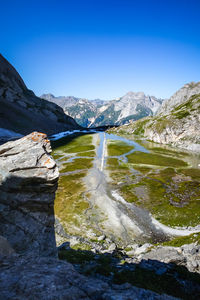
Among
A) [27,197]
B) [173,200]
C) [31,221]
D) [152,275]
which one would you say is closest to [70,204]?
[173,200]

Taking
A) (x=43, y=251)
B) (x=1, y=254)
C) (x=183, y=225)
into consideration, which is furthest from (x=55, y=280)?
(x=183, y=225)

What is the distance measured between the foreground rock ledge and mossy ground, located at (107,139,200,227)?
2702 cm

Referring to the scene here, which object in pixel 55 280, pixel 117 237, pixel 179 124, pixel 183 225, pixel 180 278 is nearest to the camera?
pixel 55 280

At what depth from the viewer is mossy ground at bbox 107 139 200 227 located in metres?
36.0

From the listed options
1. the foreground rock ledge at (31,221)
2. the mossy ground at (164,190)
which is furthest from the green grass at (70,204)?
the foreground rock ledge at (31,221)

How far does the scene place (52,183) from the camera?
50.2 feet

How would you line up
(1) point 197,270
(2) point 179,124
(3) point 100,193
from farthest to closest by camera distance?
Answer: (2) point 179,124 < (3) point 100,193 < (1) point 197,270

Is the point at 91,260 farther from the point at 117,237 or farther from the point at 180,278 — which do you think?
the point at 117,237

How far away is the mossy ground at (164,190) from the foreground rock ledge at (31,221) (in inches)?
1064

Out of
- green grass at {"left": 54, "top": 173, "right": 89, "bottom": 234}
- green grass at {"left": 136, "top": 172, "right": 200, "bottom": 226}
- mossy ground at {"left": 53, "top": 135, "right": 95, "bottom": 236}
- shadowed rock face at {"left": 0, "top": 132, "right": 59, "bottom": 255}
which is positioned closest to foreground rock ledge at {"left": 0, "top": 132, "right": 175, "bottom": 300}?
shadowed rock face at {"left": 0, "top": 132, "right": 59, "bottom": 255}

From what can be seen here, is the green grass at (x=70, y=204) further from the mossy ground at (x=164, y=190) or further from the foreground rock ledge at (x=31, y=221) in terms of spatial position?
the foreground rock ledge at (x=31, y=221)

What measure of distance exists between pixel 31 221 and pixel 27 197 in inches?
85.6

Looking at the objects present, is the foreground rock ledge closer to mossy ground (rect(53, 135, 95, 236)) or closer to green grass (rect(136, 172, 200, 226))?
mossy ground (rect(53, 135, 95, 236))

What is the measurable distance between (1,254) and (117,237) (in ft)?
Answer: 70.8
